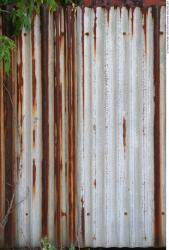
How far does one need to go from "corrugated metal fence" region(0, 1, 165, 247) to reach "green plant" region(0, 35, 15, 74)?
30cm

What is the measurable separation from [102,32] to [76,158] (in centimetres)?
118

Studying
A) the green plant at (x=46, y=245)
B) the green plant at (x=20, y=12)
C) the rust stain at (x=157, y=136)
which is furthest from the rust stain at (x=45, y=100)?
the rust stain at (x=157, y=136)

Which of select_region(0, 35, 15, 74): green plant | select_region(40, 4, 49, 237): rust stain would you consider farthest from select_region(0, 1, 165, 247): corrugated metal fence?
select_region(0, 35, 15, 74): green plant

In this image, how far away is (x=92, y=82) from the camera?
429 centimetres

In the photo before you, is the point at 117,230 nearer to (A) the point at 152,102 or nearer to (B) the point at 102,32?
(A) the point at 152,102

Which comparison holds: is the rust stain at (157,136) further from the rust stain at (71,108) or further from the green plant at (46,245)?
the green plant at (46,245)

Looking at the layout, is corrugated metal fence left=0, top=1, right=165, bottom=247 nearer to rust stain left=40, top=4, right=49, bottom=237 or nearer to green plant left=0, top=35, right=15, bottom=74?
rust stain left=40, top=4, right=49, bottom=237

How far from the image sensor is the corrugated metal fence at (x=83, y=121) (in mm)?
4258

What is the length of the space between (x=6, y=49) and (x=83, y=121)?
3.18 feet

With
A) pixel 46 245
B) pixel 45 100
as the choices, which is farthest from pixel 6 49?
pixel 46 245

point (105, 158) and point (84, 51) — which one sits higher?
point (84, 51)

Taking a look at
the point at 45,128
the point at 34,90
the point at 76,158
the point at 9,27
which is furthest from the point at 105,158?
the point at 9,27

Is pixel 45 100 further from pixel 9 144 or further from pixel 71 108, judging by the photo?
pixel 9 144

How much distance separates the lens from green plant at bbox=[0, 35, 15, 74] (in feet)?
12.6
